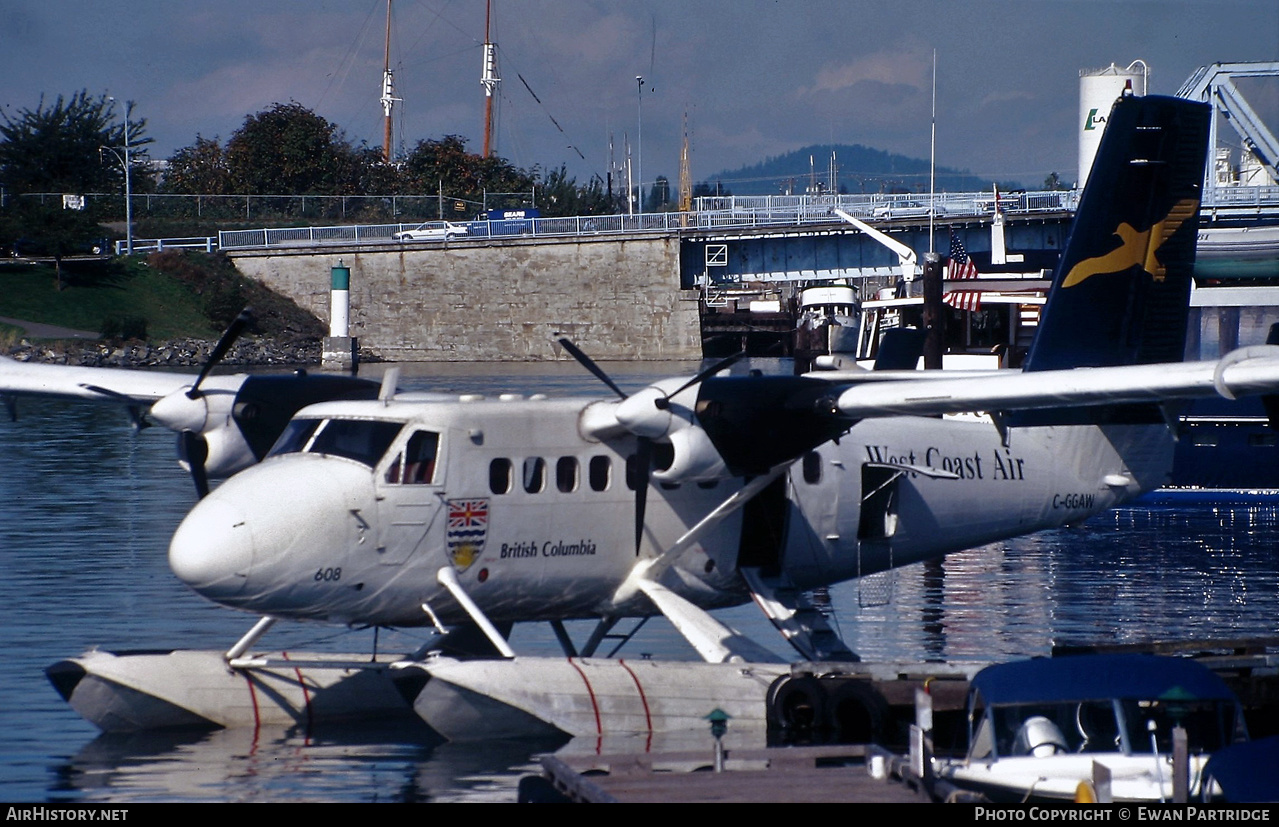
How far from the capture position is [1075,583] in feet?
78.6

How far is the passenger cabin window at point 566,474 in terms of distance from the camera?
1432 centimetres

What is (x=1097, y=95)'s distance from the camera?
2175 inches

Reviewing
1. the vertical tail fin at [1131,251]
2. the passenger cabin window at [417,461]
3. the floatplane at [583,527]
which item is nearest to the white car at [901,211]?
the vertical tail fin at [1131,251]

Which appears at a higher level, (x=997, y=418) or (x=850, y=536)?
(x=997, y=418)

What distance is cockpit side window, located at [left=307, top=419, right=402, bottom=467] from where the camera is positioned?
13.4 m

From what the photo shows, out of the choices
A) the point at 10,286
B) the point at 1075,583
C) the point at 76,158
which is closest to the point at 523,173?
the point at 76,158

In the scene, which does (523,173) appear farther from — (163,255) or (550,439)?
(550,439)

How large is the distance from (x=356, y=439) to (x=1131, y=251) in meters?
9.79

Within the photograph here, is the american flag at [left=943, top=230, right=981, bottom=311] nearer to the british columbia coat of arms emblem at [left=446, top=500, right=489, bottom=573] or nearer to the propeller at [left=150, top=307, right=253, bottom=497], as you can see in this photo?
the propeller at [left=150, top=307, right=253, bottom=497]

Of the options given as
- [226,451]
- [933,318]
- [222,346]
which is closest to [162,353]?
[933,318]

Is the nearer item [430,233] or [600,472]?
[600,472]

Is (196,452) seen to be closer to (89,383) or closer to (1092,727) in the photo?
(89,383)

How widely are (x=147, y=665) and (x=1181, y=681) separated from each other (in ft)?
30.2

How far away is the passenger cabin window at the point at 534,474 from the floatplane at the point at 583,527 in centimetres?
4
